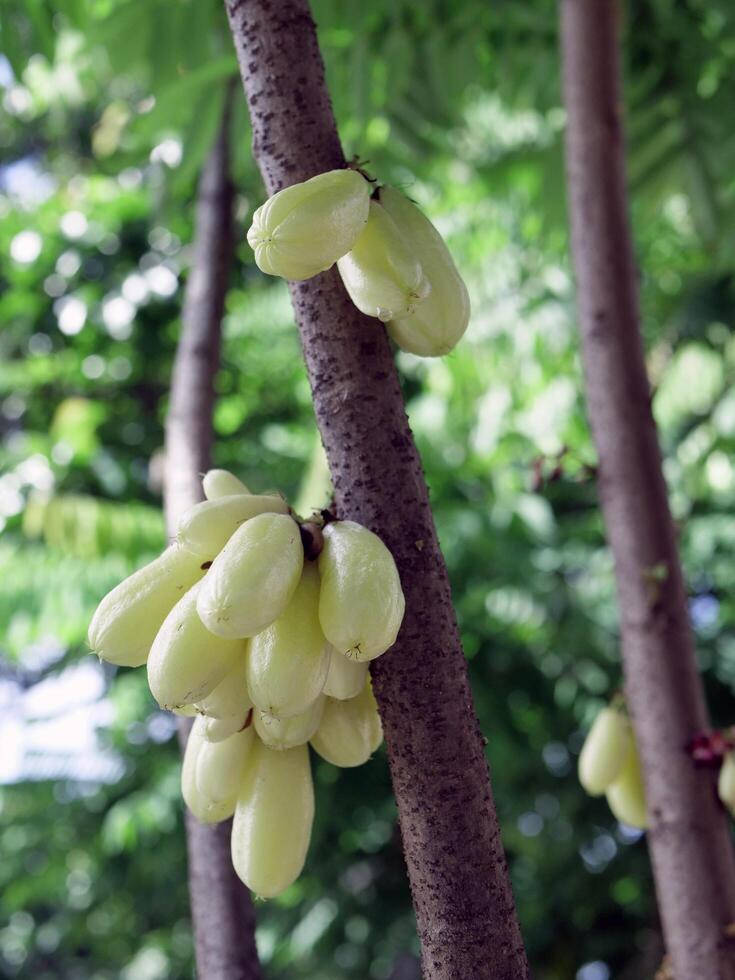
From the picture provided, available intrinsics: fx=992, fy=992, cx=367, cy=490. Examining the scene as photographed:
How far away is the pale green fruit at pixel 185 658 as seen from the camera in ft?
2.10

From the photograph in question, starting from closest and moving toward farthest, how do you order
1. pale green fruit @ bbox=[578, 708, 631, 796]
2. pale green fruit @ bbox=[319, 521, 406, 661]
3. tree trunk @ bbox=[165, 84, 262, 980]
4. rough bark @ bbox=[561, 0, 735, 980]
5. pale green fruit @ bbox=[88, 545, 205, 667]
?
pale green fruit @ bbox=[319, 521, 406, 661], pale green fruit @ bbox=[88, 545, 205, 667], tree trunk @ bbox=[165, 84, 262, 980], rough bark @ bbox=[561, 0, 735, 980], pale green fruit @ bbox=[578, 708, 631, 796]

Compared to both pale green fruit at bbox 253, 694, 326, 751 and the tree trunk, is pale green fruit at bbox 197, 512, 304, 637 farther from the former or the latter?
the tree trunk

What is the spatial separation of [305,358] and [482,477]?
A: 316cm

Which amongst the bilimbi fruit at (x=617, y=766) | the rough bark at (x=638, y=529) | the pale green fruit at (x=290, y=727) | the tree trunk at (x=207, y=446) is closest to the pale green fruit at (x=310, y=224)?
the pale green fruit at (x=290, y=727)

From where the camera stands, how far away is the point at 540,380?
Result: 3.90m

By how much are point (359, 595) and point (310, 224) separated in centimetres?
24

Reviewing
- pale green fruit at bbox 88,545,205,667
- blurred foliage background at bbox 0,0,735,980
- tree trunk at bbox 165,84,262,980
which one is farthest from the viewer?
blurred foliage background at bbox 0,0,735,980

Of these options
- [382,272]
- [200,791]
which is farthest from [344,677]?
[382,272]

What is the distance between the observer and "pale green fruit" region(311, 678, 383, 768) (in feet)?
2.38

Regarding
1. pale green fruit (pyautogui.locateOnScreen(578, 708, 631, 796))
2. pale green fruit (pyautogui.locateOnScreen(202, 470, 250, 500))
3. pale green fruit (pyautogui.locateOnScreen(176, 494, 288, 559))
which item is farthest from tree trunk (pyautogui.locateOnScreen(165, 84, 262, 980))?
pale green fruit (pyautogui.locateOnScreen(578, 708, 631, 796))

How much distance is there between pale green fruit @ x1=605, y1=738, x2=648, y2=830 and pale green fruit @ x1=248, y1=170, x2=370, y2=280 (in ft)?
3.36

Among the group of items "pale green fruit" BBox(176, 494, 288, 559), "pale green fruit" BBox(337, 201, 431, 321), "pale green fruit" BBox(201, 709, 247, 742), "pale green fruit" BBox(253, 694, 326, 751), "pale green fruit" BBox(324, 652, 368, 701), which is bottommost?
"pale green fruit" BBox(253, 694, 326, 751)

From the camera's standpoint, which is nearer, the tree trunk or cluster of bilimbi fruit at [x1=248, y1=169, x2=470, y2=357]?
cluster of bilimbi fruit at [x1=248, y1=169, x2=470, y2=357]

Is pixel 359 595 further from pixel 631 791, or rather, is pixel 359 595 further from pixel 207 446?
pixel 631 791
